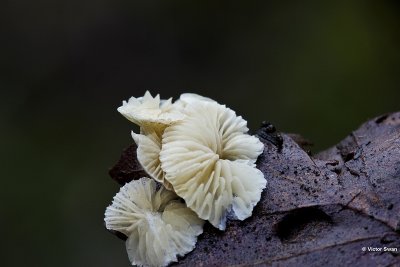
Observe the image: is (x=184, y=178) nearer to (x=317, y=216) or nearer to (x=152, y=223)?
(x=152, y=223)

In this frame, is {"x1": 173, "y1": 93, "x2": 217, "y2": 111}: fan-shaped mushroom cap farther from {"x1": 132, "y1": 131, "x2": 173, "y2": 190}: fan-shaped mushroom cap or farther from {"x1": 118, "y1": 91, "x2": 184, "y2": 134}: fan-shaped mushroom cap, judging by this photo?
{"x1": 132, "y1": 131, "x2": 173, "y2": 190}: fan-shaped mushroom cap

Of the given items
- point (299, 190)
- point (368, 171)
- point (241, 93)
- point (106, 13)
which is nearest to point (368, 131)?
point (368, 171)

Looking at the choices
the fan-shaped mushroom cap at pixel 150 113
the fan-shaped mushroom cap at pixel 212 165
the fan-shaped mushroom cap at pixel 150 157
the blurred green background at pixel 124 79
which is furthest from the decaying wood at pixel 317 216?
the blurred green background at pixel 124 79

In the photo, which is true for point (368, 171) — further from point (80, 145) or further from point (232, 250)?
point (80, 145)

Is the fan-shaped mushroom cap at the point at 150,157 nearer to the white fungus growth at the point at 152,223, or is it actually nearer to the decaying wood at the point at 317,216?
the white fungus growth at the point at 152,223

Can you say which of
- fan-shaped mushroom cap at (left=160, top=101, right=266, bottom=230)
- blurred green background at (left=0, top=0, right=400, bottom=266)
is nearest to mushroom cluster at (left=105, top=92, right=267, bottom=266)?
fan-shaped mushroom cap at (left=160, top=101, right=266, bottom=230)

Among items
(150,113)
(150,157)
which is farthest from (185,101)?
(150,157)
